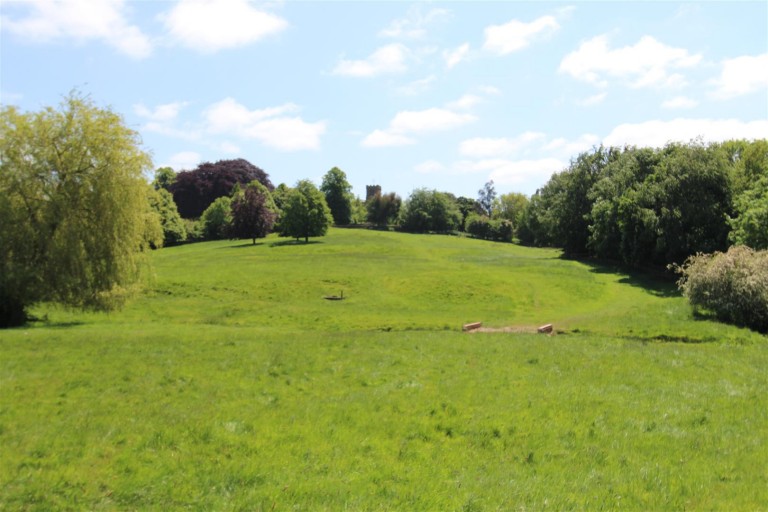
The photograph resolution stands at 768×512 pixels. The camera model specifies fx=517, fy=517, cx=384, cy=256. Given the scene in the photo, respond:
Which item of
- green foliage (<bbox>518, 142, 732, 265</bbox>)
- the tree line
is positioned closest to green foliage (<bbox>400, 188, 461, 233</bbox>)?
the tree line

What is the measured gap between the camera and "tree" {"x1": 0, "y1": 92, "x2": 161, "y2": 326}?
2933 centimetres

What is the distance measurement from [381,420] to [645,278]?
5441 centimetres

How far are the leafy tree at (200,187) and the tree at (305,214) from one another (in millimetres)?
45361

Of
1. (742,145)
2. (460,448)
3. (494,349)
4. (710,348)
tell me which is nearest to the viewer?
(460,448)

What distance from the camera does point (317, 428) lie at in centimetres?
1162

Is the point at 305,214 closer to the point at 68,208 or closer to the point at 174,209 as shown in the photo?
the point at 174,209

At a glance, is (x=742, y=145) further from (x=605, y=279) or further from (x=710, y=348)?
(x=710, y=348)

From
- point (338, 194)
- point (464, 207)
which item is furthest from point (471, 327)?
point (464, 207)

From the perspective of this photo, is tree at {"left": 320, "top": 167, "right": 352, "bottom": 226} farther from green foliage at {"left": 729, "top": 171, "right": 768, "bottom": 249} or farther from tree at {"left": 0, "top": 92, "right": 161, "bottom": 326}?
tree at {"left": 0, "top": 92, "right": 161, "bottom": 326}

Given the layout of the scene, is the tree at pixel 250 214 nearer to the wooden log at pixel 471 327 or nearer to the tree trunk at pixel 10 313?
the tree trunk at pixel 10 313

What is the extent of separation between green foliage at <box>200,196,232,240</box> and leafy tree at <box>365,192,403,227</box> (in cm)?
4684

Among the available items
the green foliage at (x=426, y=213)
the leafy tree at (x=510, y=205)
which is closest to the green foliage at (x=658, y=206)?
the green foliage at (x=426, y=213)

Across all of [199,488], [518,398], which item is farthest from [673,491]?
[199,488]

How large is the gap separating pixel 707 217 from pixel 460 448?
177ft
